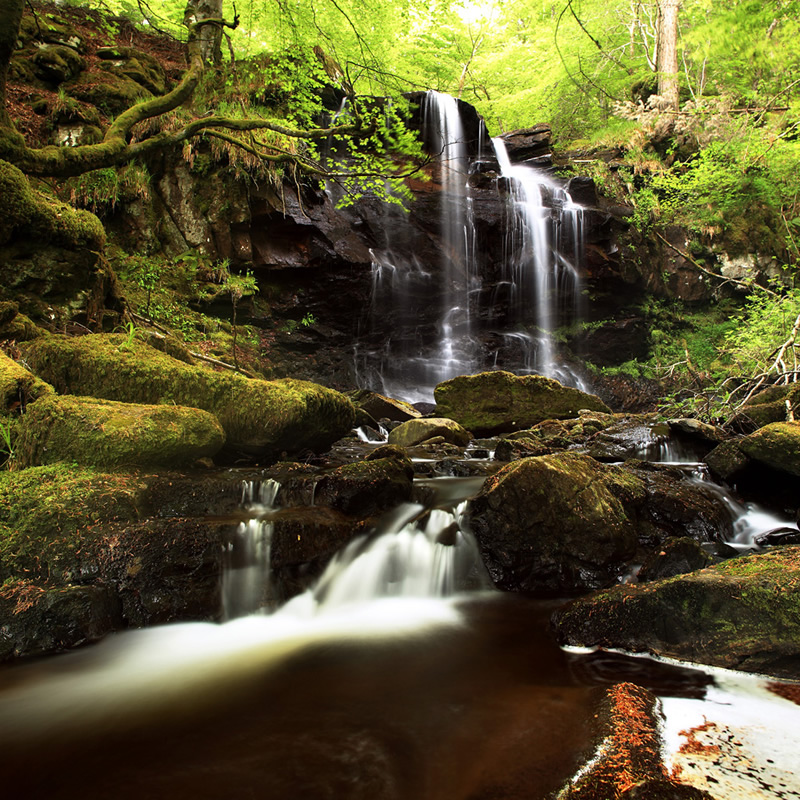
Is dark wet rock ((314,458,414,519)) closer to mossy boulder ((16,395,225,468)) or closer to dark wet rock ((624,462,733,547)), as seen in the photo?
mossy boulder ((16,395,225,468))

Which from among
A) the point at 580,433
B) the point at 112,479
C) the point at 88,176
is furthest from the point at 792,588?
the point at 88,176

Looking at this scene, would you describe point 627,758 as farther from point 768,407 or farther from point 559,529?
point 768,407

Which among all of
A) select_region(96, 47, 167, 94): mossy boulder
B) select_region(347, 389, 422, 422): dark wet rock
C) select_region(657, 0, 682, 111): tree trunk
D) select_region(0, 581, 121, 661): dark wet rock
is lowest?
select_region(0, 581, 121, 661): dark wet rock

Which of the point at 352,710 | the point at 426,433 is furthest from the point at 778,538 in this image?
the point at 426,433

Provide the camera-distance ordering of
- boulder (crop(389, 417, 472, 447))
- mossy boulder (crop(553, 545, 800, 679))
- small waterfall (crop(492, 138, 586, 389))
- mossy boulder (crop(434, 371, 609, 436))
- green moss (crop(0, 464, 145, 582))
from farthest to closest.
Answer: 1. small waterfall (crop(492, 138, 586, 389))
2. mossy boulder (crop(434, 371, 609, 436))
3. boulder (crop(389, 417, 472, 447))
4. green moss (crop(0, 464, 145, 582))
5. mossy boulder (crop(553, 545, 800, 679))

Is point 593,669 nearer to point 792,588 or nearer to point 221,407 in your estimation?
point 792,588

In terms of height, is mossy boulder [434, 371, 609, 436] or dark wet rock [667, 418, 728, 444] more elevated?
mossy boulder [434, 371, 609, 436]

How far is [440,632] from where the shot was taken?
3.48 meters

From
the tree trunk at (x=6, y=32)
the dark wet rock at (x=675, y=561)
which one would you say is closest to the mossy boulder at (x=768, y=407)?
the dark wet rock at (x=675, y=561)

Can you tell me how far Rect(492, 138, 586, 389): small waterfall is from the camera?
591 inches

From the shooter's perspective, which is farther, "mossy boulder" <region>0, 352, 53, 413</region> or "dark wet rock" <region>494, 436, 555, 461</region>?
"dark wet rock" <region>494, 436, 555, 461</region>

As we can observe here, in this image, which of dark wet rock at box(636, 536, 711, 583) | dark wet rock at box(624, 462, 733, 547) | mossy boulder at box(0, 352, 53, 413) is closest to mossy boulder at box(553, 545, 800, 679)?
dark wet rock at box(636, 536, 711, 583)

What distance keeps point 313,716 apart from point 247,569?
1.59 meters

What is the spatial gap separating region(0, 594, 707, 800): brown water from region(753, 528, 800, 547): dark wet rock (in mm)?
2769
